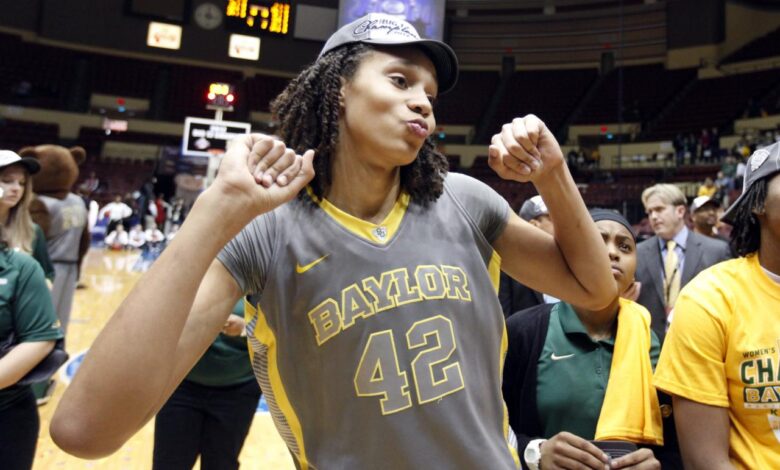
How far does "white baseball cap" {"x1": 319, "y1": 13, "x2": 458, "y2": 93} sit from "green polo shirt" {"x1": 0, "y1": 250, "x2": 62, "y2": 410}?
1.78 metres

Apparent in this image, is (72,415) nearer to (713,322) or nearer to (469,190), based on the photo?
(469,190)

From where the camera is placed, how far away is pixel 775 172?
70.1 inches

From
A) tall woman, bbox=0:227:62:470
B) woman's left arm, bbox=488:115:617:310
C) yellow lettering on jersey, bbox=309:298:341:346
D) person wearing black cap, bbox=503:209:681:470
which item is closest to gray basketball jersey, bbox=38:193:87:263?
tall woman, bbox=0:227:62:470

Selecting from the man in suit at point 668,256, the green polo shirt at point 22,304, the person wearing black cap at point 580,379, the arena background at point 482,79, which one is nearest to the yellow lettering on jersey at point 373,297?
the person wearing black cap at point 580,379

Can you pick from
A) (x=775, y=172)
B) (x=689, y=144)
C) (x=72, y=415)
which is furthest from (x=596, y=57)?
(x=72, y=415)

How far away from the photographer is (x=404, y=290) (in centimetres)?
119

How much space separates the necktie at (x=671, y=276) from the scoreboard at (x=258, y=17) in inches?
548

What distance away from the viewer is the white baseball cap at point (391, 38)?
4.25 ft

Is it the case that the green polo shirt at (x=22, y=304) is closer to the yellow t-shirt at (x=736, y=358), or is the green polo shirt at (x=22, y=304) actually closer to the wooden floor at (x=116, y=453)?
the wooden floor at (x=116, y=453)

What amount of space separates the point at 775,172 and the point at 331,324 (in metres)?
1.43

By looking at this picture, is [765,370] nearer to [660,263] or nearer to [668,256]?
[660,263]

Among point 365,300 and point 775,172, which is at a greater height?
point 775,172

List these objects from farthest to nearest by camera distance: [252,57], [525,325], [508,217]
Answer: [252,57] → [525,325] → [508,217]

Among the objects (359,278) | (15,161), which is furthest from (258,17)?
(359,278)
